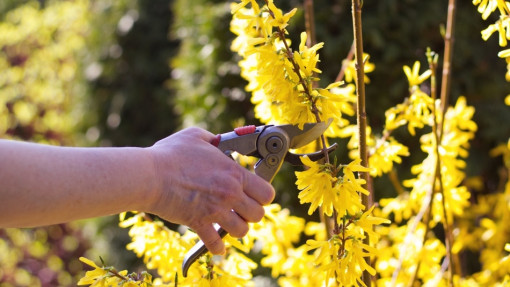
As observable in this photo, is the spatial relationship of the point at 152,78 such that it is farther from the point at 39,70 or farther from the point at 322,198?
the point at 322,198

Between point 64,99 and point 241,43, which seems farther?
point 64,99

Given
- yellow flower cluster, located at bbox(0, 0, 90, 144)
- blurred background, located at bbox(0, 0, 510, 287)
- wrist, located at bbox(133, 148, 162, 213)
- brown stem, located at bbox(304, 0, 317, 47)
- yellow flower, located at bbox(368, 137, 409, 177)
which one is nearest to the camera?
wrist, located at bbox(133, 148, 162, 213)

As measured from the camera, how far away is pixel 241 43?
1896 mm

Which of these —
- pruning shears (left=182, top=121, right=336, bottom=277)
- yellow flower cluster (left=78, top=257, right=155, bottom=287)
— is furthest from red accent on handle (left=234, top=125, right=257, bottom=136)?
yellow flower cluster (left=78, top=257, right=155, bottom=287)

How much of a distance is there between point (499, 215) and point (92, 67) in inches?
137

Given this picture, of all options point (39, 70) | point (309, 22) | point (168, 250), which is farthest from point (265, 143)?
point (39, 70)

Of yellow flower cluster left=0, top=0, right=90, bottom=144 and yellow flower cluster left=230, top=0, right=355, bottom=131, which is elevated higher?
yellow flower cluster left=230, top=0, right=355, bottom=131

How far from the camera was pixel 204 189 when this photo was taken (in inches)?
46.5

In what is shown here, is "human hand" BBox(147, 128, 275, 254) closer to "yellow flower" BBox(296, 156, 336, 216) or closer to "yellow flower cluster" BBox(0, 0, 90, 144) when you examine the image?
"yellow flower" BBox(296, 156, 336, 216)

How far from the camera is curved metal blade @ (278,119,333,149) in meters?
1.36

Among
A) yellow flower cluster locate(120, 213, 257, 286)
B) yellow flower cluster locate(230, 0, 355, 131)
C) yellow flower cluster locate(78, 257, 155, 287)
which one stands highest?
yellow flower cluster locate(230, 0, 355, 131)

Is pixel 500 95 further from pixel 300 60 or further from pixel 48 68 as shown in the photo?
pixel 48 68

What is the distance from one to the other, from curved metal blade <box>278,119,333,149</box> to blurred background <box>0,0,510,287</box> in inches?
32.6

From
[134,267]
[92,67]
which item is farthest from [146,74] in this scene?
[134,267]
